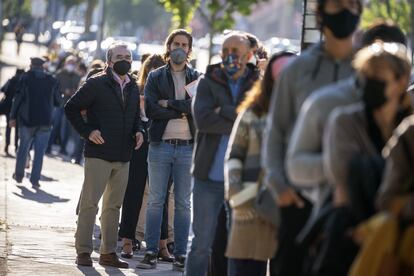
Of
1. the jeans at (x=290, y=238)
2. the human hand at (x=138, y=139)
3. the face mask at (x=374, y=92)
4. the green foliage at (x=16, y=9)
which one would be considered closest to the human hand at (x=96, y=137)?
the human hand at (x=138, y=139)

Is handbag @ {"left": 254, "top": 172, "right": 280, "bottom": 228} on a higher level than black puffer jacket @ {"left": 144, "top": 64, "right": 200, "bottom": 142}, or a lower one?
lower

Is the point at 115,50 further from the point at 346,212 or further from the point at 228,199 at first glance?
the point at 346,212

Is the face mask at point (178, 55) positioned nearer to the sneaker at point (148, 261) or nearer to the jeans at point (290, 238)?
the sneaker at point (148, 261)

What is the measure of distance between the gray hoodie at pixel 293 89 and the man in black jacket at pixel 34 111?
1285cm

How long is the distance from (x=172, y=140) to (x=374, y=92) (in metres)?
6.10

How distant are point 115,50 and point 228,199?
4235 mm

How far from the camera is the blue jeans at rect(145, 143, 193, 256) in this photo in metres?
12.1

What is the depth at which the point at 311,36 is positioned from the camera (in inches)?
472

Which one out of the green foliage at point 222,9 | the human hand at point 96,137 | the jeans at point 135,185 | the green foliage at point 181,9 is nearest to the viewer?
the human hand at point 96,137

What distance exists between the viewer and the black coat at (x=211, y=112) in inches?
373

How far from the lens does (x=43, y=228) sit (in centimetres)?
1488

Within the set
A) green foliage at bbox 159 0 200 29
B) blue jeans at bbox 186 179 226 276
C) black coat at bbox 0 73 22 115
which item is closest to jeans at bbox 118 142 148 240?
blue jeans at bbox 186 179 226 276

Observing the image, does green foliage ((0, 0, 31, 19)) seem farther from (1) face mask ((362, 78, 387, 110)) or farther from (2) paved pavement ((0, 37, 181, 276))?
(1) face mask ((362, 78, 387, 110))

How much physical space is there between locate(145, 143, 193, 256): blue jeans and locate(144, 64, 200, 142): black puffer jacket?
15cm
